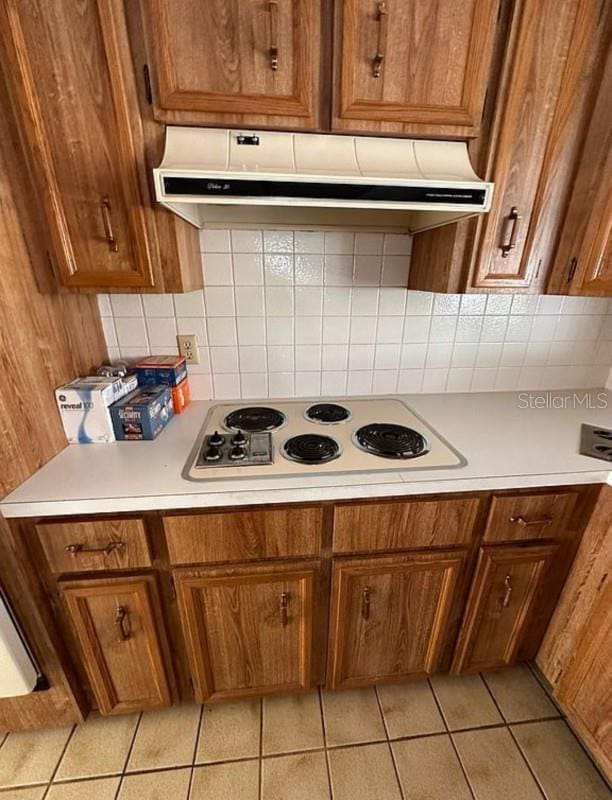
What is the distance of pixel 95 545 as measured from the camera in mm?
936

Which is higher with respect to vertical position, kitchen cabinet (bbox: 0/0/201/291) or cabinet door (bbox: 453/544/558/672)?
kitchen cabinet (bbox: 0/0/201/291)

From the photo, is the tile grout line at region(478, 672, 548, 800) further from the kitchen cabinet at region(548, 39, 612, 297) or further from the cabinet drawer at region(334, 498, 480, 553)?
the kitchen cabinet at region(548, 39, 612, 297)

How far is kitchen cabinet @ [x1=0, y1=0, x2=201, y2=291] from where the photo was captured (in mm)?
807

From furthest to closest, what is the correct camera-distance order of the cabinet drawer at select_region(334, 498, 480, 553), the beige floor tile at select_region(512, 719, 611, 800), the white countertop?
the beige floor tile at select_region(512, 719, 611, 800), the cabinet drawer at select_region(334, 498, 480, 553), the white countertop

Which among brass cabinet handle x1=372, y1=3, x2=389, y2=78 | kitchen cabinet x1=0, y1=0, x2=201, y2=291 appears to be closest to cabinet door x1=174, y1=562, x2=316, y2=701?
kitchen cabinet x1=0, y1=0, x2=201, y2=291

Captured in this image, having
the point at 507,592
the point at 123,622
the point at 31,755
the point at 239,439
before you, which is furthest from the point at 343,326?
the point at 31,755

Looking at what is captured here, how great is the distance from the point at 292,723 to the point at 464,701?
63cm

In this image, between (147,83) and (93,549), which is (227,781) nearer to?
(93,549)

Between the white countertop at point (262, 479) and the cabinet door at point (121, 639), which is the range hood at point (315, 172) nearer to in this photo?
the white countertop at point (262, 479)

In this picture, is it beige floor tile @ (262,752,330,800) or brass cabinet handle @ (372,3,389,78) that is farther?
beige floor tile @ (262,752,330,800)

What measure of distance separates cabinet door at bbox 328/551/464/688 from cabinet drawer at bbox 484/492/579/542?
151 millimetres

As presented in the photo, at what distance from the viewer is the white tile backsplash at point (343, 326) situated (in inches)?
52.0

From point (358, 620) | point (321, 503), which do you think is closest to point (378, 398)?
point (321, 503)

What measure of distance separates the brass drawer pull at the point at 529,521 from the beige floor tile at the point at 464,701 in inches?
30.2
